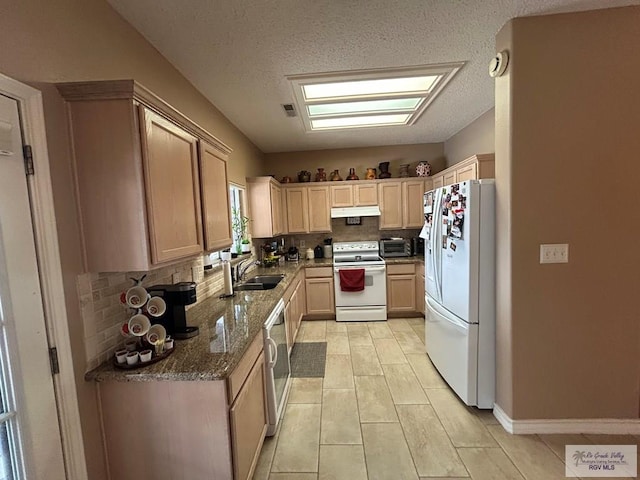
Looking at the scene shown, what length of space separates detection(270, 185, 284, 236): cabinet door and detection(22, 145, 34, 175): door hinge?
2867 mm

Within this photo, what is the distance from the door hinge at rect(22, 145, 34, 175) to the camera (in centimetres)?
109

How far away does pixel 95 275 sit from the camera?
137 cm

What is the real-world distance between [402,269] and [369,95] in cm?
246

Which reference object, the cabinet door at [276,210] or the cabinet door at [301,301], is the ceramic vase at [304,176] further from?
the cabinet door at [301,301]

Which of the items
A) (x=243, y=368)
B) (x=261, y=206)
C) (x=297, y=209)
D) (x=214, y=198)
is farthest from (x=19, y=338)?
(x=297, y=209)

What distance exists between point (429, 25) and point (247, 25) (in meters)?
1.13

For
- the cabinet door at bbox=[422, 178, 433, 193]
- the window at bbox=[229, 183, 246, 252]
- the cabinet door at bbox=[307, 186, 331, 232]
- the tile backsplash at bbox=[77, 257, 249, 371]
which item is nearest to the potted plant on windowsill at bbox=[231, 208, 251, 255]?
the window at bbox=[229, 183, 246, 252]

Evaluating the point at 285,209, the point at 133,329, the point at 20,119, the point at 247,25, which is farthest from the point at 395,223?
the point at 20,119

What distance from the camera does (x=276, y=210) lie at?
4215 millimetres

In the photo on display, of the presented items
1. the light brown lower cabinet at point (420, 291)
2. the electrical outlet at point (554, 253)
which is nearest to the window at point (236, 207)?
the light brown lower cabinet at point (420, 291)

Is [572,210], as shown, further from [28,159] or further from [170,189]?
[28,159]

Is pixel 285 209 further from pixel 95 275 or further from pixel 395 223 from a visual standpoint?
pixel 95 275

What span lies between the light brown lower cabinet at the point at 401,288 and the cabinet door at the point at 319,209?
1.21 meters

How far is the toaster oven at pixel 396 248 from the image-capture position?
449cm
